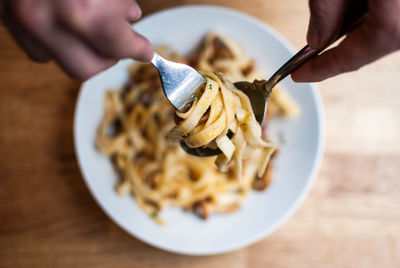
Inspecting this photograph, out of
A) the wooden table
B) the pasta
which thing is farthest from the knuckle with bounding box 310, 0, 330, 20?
the wooden table

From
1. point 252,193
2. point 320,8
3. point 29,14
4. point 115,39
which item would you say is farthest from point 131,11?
point 252,193

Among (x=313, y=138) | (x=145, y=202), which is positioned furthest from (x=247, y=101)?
(x=145, y=202)

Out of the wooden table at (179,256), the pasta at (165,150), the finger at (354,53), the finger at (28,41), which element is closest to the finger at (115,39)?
the finger at (28,41)

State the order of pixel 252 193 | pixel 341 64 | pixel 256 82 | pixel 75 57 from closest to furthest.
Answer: pixel 75 57
pixel 341 64
pixel 256 82
pixel 252 193

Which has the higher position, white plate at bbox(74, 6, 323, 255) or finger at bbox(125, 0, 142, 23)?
finger at bbox(125, 0, 142, 23)

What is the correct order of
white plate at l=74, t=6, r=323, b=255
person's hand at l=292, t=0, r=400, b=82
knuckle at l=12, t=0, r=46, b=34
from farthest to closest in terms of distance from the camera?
white plate at l=74, t=6, r=323, b=255 → person's hand at l=292, t=0, r=400, b=82 → knuckle at l=12, t=0, r=46, b=34

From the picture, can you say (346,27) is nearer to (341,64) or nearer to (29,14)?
(341,64)

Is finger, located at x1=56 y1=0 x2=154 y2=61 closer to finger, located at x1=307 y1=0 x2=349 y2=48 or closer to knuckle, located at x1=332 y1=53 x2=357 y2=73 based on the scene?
finger, located at x1=307 y1=0 x2=349 y2=48
